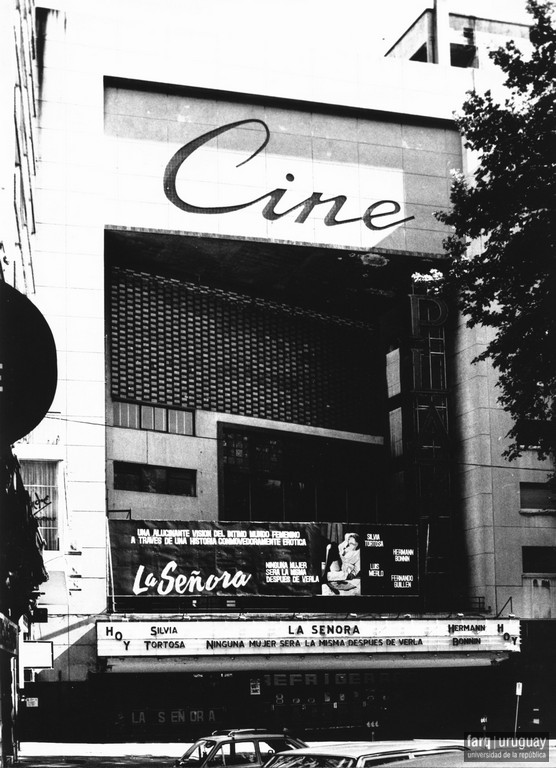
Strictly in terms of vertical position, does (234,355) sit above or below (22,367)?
above

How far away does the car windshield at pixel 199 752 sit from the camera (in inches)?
761

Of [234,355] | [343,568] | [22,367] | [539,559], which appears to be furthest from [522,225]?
[539,559]

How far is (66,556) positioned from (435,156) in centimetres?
2026

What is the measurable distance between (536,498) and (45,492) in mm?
17739

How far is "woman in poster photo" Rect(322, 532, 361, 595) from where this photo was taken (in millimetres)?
40812

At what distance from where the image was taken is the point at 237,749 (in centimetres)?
1931

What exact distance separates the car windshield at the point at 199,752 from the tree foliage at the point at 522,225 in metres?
11.8

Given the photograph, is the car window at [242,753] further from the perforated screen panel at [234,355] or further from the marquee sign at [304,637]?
the perforated screen panel at [234,355]

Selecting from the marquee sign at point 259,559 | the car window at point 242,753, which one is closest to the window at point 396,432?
the marquee sign at point 259,559

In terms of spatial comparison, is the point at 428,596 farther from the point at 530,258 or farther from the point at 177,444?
the point at 530,258

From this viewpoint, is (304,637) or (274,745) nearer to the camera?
(274,745)

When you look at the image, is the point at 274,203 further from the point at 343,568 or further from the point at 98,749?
the point at 98,749

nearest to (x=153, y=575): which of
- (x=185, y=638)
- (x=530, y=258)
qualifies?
(x=185, y=638)

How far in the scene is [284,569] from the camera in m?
40.3
